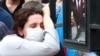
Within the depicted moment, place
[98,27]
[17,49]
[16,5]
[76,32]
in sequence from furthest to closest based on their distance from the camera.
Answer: [16,5] → [17,49] → [76,32] → [98,27]

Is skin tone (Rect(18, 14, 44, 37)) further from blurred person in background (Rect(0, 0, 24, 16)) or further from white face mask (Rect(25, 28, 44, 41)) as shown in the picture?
blurred person in background (Rect(0, 0, 24, 16))

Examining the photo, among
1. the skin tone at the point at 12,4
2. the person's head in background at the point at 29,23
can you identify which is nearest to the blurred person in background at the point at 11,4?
the skin tone at the point at 12,4

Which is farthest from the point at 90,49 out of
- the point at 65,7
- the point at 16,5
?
the point at 16,5

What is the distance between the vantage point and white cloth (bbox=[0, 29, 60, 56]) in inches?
95.0

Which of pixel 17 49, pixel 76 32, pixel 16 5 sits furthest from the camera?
pixel 16 5

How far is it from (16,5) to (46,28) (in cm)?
221

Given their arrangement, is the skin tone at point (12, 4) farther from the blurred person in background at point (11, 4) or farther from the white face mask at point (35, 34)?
the white face mask at point (35, 34)

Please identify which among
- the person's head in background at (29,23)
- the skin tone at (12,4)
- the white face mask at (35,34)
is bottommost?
the skin tone at (12,4)

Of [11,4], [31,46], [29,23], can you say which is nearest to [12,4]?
[11,4]

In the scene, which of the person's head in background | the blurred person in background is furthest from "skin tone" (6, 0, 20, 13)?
the person's head in background

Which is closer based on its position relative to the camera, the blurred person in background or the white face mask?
the white face mask

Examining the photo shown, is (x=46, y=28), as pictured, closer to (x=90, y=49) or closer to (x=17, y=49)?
(x=17, y=49)

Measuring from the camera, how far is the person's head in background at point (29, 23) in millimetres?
2492

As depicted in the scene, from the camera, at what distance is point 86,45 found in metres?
1.95
